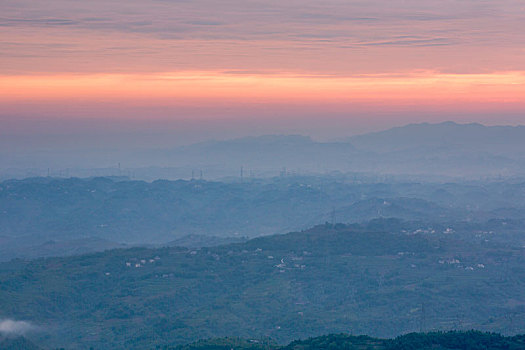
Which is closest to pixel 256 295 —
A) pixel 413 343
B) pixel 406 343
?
pixel 406 343

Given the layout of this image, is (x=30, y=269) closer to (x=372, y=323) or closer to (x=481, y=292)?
(x=372, y=323)

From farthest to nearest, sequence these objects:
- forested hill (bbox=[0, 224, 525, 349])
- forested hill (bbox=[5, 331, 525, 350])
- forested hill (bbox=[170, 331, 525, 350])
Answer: forested hill (bbox=[0, 224, 525, 349]) → forested hill (bbox=[5, 331, 525, 350]) → forested hill (bbox=[170, 331, 525, 350])

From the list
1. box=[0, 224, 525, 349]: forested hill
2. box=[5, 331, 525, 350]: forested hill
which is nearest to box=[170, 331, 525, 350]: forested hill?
box=[5, 331, 525, 350]: forested hill

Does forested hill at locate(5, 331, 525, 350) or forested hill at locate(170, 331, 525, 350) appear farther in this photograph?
forested hill at locate(5, 331, 525, 350)

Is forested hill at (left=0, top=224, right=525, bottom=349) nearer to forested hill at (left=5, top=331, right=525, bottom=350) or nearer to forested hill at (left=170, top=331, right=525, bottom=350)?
forested hill at (left=5, top=331, right=525, bottom=350)

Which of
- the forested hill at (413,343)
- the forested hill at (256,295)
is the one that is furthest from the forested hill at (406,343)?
the forested hill at (256,295)

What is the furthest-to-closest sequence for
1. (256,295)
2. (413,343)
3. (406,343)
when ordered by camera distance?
1. (256,295)
2. (406,343)
3. (413,343)

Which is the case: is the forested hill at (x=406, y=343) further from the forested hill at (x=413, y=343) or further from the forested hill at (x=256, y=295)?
the forested hill at (x=256, y=295)

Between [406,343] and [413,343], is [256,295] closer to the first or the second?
[406,343]
